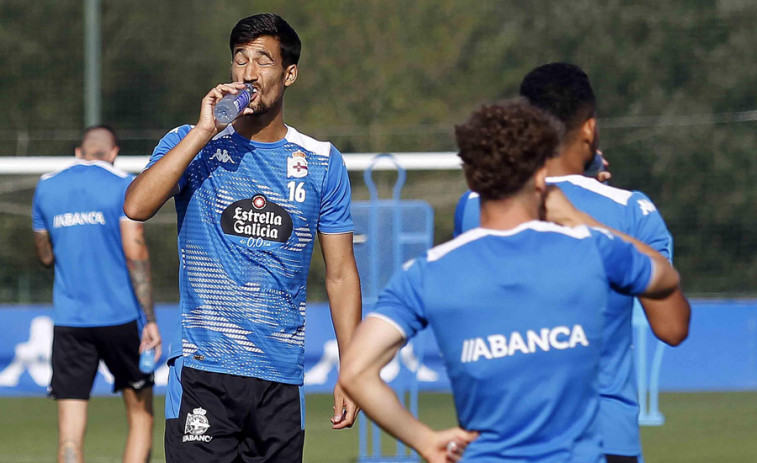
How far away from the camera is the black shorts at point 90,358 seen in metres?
7.58

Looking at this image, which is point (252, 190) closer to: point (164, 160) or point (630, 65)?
point (164, 160)

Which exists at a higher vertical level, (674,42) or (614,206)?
(674,42)

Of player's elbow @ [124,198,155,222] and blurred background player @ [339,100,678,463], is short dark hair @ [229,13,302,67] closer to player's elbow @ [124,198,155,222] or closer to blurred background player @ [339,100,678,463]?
player's elbow @ [124,198,155,222]

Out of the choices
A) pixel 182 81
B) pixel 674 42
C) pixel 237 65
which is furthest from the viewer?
pixel 182 81

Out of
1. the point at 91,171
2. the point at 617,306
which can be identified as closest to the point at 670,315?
the point at 617,306

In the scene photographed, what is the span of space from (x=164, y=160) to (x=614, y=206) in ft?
5.13

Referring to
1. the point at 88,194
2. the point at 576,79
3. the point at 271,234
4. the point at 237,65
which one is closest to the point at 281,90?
the point at 237,65

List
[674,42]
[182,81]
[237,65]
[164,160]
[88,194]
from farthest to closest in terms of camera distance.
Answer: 1. [182,81]
2. [674,42]
3. [88,194]
4. [237,65]
5. [164,160]

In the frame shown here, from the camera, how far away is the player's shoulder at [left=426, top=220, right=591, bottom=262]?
3.08 m

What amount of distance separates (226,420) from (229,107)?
1.13 m

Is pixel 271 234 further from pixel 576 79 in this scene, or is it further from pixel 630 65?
pixel 630 65

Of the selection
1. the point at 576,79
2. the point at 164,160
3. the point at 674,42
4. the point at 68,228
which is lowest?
the point at 68,228

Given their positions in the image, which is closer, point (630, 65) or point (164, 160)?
point (164, 160)

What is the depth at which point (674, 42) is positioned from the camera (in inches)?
961
